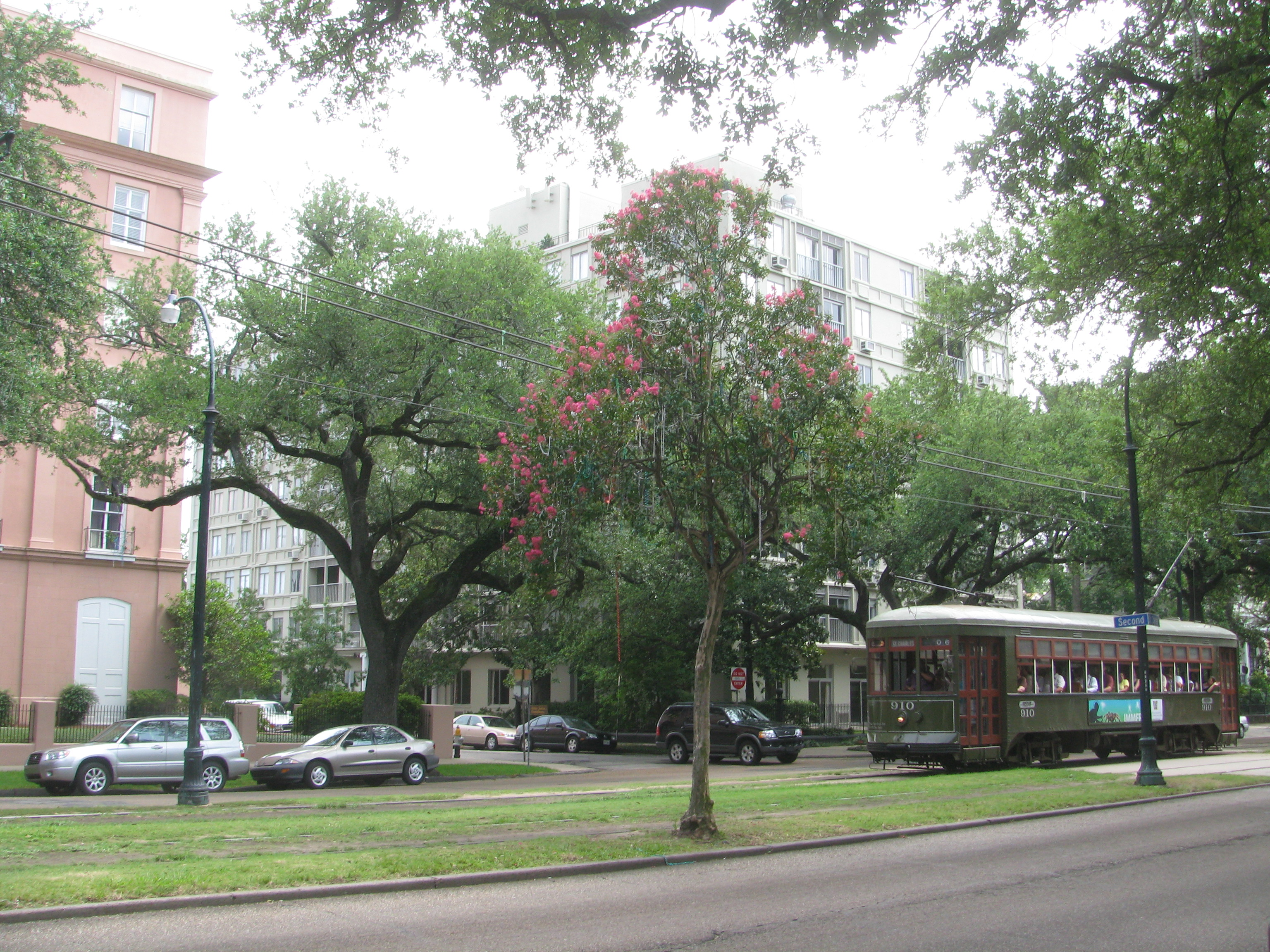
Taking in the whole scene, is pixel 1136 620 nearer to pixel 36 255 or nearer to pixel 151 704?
pixel 36 255

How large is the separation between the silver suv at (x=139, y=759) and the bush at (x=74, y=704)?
11359 mm

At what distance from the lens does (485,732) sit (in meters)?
44.8

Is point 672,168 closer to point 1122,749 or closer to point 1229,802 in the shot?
point 1229,802

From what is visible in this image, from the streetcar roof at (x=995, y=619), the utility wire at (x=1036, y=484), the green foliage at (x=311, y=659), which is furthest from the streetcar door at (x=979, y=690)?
the green foliage at (x=311, y=659)

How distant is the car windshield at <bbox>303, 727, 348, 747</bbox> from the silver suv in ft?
4.74

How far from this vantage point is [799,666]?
1631 inches

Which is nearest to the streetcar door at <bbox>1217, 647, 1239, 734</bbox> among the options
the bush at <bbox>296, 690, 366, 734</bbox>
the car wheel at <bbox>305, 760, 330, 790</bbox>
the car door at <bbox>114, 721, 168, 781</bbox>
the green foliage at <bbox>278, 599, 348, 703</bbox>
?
the car wheel at <bbox>305, 760, 330, 790</bbox>

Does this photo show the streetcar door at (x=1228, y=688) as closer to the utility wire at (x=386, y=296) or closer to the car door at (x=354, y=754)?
the utility wire at (x=386, y=296)

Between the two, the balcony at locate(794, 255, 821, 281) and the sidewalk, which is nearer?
the sidewalk

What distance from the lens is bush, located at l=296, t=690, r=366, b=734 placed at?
3421 centimetres

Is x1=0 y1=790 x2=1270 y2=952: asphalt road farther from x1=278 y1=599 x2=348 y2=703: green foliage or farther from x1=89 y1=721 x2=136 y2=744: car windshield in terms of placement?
x1=278 y1=599 x2=348 y2=703: green foliage

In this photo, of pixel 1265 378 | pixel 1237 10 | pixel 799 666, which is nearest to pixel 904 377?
pixel 799 666

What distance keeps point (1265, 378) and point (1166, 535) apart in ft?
53.7

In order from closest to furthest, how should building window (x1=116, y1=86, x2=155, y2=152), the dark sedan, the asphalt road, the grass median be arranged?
the asphalt road
the grass median
building window (x1=116, y1=86, x2=155, y2=152)
the dark sedan
